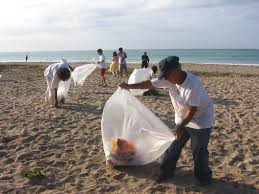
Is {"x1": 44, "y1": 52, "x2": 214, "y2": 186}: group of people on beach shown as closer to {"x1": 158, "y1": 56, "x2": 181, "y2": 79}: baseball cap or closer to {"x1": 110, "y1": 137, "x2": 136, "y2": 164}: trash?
{"x1": 158, "y1": 56, "x2": 181, "y2": 79}: baseball cap

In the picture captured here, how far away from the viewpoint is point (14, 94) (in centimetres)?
1259

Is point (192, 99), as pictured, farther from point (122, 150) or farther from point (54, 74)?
point (54, 74)

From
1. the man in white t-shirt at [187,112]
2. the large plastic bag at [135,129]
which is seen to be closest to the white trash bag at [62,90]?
the large plastic bag at [135,129]

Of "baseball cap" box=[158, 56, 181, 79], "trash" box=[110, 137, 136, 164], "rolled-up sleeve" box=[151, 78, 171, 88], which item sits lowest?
"trash" box=[110, 137, 136, 164]

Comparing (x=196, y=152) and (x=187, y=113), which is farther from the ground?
(x=187, y=113)

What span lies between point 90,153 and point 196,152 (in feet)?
6.89

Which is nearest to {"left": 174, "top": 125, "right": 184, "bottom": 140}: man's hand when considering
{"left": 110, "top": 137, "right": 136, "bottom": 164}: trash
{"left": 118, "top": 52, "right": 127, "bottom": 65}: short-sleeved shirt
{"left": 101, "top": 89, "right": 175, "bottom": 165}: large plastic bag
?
{"left": 101, "top": 89, "right": 175, "bottom": 165}: large plastic bag

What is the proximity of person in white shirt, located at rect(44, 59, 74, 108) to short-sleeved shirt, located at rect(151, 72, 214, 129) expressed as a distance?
15.5ft

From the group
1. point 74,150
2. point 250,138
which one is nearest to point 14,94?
point 74,150

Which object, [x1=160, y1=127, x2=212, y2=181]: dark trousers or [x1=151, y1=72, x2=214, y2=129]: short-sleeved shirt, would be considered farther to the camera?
[x1=160, y1=127, x2=212, y2=181]: dark trousers

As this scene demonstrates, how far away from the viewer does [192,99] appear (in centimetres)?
422

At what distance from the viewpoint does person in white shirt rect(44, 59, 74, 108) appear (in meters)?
9.05

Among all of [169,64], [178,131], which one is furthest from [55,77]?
[169,64]

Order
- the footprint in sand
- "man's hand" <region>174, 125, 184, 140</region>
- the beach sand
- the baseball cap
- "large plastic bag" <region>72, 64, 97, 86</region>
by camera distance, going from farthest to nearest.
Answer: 1. "large plastic bag" <region>72, 64, 97, 86</region>
2. the footprint in sand
3. the beach sand
4. "man's hand" <region>174, 125, 184, 140</region>
5. the baseball cap
